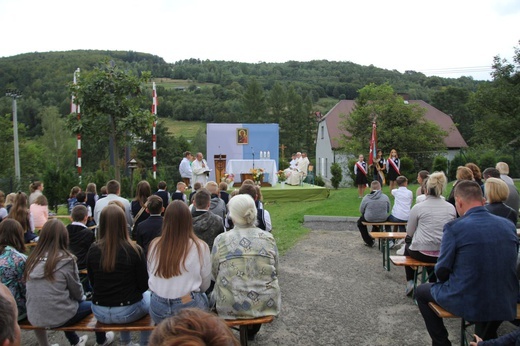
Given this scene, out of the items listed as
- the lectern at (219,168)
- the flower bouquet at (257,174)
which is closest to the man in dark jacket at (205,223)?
the flower bouquet at (257,174)

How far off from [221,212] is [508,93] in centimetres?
2176

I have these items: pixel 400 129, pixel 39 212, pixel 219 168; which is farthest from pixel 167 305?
pixel 400 129

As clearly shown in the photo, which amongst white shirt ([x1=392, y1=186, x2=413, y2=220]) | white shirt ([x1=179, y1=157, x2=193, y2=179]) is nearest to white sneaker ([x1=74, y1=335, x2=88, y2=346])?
white shirt ([x1=392, y1=186, x2=413, y2=220])

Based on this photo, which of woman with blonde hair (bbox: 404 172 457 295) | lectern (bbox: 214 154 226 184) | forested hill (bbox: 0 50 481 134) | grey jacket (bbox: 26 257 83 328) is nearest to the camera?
grey jacket (bbox: 26 257 83 328)

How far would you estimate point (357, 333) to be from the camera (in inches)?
183

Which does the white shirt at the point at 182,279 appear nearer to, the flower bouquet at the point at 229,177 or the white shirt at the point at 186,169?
the white shirt at the point at 186,169

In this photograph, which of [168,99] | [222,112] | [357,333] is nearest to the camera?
[357,333]

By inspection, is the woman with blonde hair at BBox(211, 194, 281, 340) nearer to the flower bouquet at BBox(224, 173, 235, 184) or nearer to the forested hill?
the flower bouquet at BBox(224, 173, 235, 184)

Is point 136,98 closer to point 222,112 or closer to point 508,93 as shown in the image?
point 508,93

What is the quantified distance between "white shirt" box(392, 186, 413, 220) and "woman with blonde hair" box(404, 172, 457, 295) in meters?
2.55

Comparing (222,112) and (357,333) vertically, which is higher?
(222,112)

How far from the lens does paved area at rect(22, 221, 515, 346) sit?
458 centimetres

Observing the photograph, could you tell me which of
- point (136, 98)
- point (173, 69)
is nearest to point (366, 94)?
Result: point (136, 98)

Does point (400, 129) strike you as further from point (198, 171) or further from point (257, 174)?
point (198, 171)
